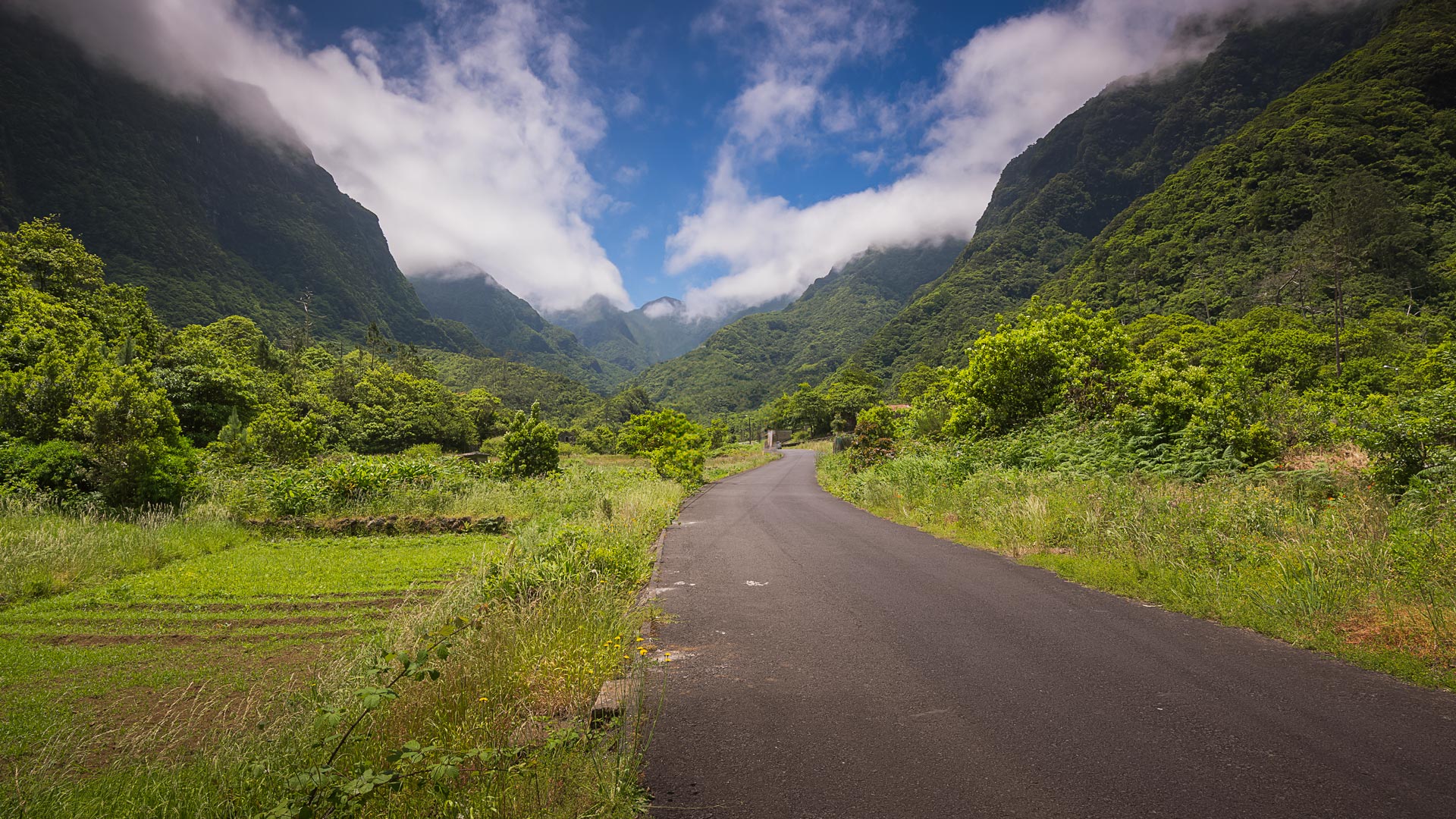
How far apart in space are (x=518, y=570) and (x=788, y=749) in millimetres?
3995

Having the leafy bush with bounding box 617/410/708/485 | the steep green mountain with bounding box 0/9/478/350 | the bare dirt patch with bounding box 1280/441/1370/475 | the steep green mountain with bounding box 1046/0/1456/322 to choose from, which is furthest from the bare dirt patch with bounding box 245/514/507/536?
the steep green mountain with bounding box 0/9/478/350

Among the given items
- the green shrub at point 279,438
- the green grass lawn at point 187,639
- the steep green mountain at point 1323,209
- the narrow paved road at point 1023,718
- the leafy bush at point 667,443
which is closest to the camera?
the narrow paved road at point 1023,718

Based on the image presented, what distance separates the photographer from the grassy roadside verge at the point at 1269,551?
459 centimetres

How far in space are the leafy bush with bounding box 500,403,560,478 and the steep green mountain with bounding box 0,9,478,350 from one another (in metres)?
108

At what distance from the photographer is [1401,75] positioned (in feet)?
263

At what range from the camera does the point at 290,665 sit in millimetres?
5746

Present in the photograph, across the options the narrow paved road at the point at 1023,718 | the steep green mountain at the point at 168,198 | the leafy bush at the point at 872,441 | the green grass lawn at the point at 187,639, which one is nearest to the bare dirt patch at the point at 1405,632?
the narrow paved road at the point at 1023,718

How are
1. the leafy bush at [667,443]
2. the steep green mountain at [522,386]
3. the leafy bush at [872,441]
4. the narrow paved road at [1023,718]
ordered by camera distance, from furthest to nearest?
the steep green mountain at [522,386], the leafy bush at [872,441], the leafy bush at [667,443], the narrow paved road at [1023,718]

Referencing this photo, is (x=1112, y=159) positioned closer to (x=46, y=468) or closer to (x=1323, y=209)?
(x=1323, y=209)

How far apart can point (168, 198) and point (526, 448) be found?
17652 cm

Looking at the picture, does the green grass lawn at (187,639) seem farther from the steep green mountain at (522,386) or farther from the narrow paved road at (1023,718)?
the steep green mountain at (522,386)

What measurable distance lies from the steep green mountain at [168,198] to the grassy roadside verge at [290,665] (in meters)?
115

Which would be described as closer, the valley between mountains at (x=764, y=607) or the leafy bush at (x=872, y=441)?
the valley between mountains at (x=764, y=607)

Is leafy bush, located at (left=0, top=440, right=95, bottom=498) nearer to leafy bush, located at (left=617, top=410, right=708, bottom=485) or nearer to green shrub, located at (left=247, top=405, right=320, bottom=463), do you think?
green shrub, located at (left=247, top=405, right=320, bottom=463)
